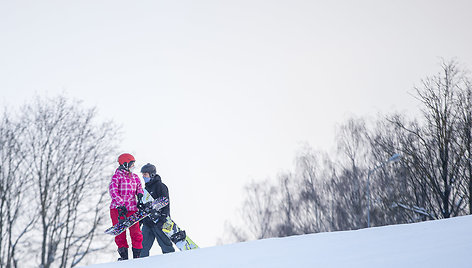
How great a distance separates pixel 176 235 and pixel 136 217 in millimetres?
1033

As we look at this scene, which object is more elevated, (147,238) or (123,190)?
(123,190)

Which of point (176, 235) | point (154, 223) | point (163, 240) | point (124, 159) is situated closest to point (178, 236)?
point (176, 235)

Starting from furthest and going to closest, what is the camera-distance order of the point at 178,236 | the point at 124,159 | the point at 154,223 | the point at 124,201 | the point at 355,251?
the point at 178,236
the point at 154,223
the point at 124,159
the point at 124,201
the point at 355,251

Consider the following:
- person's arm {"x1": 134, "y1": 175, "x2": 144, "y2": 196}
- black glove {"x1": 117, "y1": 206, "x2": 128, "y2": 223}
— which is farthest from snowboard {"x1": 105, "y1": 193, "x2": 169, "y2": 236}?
person's arm {"x1": 134, "y1": 175, "x2": 144, "y2": 196}

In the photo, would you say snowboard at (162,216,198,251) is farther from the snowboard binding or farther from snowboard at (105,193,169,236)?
snowboard at (105,193,169,236)

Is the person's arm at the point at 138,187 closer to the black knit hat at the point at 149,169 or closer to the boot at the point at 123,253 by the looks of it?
the black knit hat at the point at 149,169

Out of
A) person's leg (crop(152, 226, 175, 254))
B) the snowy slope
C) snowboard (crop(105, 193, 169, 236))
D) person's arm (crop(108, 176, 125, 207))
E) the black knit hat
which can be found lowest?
the snowy slope

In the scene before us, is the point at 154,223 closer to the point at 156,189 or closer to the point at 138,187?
the point at 156,189

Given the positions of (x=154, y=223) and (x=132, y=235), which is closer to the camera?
(x=132, y=235)

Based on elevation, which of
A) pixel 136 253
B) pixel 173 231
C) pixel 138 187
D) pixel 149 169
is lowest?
pixel 136 253

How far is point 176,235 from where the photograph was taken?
25.3 feet

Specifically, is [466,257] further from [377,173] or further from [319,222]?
[319,222]

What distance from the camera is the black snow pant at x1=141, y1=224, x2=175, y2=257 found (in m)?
7.55

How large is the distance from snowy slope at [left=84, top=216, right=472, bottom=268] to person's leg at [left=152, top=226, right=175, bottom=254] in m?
1.82
